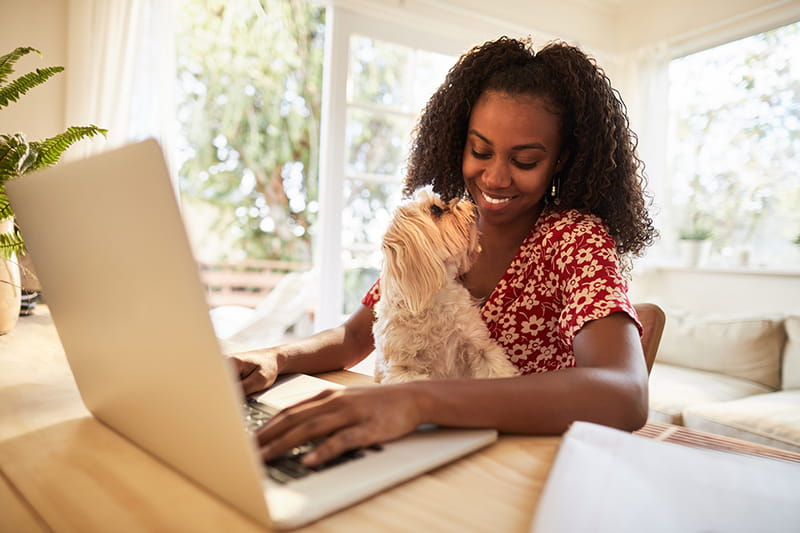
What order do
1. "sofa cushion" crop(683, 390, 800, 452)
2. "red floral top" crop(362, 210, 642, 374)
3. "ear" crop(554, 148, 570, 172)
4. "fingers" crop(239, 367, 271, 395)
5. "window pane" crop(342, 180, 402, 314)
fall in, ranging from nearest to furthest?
"fingers" crop(239, 367, 271, 395)
"red floral top" crop(362, 210, 642, 374)
"ear" crop(554, 148, 570, 172)
"sofa cushion" crop(683, 390, 800, 452)
"window pane" crop(342, 180, 402, 314)

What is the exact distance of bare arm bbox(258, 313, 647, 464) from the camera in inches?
22.2

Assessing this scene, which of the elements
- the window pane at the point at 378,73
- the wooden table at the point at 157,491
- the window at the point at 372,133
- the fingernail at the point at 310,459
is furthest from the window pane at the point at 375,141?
the fingernail at the point at 310,459

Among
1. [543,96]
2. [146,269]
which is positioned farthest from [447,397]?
[543,96]

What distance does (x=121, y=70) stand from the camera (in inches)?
122

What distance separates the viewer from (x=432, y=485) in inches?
20.9

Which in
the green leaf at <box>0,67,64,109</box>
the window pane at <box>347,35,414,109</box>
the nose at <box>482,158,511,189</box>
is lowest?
the nose at <box>482,158,511,189</box>

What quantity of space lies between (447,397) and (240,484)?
0.29 meters

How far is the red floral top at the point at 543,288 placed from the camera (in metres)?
1.15

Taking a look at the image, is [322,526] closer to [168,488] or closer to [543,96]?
[168,488]

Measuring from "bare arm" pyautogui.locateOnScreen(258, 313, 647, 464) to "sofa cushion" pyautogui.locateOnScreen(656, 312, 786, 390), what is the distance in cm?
310

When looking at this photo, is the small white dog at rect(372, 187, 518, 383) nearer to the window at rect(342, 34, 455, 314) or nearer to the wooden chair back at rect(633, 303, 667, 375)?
the wooden chair back at rect(633, 303, 667, 375)

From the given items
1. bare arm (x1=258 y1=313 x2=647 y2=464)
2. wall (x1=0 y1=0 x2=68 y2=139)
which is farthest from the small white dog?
wall (x1=0 y1=0 x2=68 y2=139)

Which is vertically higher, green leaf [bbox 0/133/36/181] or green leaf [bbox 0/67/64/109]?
green leaf [bbox 0/67/64/109]

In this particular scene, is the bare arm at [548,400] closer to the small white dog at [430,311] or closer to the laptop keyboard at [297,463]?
the laptop keyboard at [297,463]
